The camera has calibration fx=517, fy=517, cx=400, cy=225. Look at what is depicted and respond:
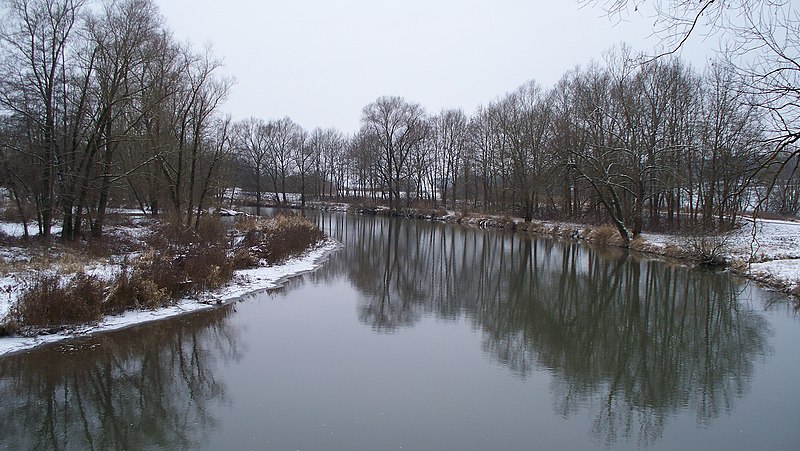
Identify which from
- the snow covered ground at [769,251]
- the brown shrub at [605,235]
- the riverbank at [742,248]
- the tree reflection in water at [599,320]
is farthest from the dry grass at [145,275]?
the brown shrub at [605,235]

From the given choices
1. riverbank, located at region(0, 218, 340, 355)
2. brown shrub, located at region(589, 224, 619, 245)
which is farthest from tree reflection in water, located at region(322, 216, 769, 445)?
brown shrub, located at region(589, 224, 619, 245)

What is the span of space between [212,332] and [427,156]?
5133 centimetres

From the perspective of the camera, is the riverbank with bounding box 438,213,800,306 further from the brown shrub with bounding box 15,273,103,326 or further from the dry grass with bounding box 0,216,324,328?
the brown shrub with bounding box 15,273,103,326

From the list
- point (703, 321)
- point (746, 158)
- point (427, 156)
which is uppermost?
point (427, 156)

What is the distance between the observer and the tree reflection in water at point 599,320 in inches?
286

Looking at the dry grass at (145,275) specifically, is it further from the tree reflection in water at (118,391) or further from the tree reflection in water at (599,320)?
the tree reflection in water at (599,320)

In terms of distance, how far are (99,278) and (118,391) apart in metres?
4.34

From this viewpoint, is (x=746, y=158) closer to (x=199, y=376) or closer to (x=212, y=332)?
(x=199, y=376)

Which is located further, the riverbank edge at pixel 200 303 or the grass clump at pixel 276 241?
the grass clump at pixel 276 241

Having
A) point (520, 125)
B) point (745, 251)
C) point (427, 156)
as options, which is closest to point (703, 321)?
point (745, 251)

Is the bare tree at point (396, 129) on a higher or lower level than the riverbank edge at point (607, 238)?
higher

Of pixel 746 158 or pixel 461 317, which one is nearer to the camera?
pixel 746 158

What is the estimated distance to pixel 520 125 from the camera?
1598 inches

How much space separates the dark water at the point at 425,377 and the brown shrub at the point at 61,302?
76 cm
